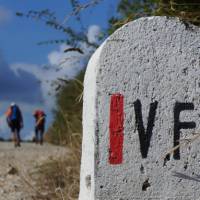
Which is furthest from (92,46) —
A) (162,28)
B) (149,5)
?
(162,28)

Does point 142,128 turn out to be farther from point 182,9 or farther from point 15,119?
point 15,119

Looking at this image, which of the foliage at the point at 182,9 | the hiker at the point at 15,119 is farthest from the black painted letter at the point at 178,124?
the hiker at the point at 15,119

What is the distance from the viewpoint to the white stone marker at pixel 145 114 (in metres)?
4.69

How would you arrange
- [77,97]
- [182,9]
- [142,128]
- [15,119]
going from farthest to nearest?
1. [15,119]
2. [77,97]
3. [182,9]
4. [142,128]

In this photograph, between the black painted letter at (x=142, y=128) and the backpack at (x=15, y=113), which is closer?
the black painted letter at (x=142, y=128)

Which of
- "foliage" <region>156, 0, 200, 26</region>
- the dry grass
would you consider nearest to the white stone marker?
"foliage" <region>156, 0, 200, 26</region>

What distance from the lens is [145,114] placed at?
473cm

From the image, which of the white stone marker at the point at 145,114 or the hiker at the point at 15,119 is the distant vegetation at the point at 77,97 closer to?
the white stone marker at the point at 145,114

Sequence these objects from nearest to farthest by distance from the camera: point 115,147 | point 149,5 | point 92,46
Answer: point 115,147, point 149,5, point 92,46

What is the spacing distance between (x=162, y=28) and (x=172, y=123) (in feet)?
2.04

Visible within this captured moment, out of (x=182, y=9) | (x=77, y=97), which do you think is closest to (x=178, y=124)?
(x=182, y=9)

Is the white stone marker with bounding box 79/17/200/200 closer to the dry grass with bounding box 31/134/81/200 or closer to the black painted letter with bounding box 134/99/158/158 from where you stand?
the black painted letter with bounding box 134/99/158/158

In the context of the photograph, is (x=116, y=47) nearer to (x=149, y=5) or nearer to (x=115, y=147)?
(x=115, y=147)

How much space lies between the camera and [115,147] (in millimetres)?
4688
